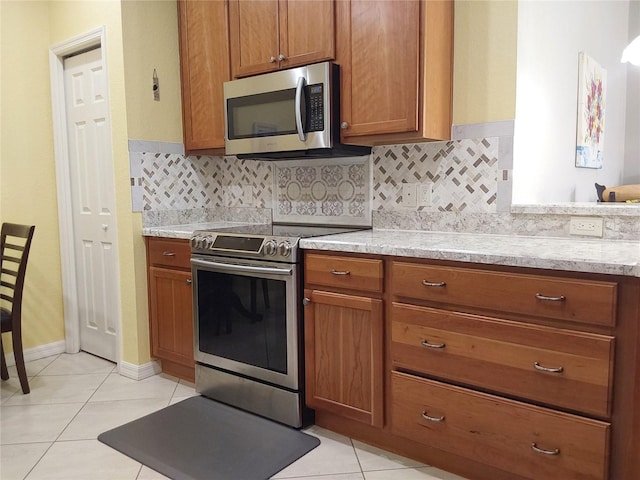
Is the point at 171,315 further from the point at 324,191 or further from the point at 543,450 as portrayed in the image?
the point at 543,450

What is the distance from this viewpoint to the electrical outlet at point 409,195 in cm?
258

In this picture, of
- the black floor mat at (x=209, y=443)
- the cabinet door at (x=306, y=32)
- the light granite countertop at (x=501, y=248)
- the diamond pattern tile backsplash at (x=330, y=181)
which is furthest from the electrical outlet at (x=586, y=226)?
the black floor mat at (x=209, y=443)

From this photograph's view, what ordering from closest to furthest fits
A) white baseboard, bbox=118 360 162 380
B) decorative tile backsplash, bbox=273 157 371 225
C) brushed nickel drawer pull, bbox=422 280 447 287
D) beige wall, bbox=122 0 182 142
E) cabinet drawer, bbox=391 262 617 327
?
1. cabinet drawer, bbox=391 262 617 327
2. brushed nickel drawer pull, bbox=422 280 447 287
3. decorative tile backsplash, bbox=273 157 371 225
4. beige wall, bbox=122 0 182 142
5. white baseboard, bbox=118 360 162 380

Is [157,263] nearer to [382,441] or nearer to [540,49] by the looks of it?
[382,441]

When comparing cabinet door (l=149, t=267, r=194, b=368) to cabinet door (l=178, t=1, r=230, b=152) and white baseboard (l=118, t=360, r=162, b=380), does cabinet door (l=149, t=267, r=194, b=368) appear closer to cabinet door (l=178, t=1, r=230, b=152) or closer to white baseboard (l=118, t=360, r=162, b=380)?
white baseboard (l=118, t=360, r=162, b=380)

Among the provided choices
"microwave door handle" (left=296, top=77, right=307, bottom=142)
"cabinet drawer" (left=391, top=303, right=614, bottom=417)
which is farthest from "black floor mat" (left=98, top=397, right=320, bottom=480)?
"microwave door handle" (left=296, top=77, right=307, bottom=142)

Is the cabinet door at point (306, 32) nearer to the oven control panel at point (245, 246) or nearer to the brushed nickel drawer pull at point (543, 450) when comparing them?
the oven control panel at point (245, 246)

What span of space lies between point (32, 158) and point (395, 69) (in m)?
2.39

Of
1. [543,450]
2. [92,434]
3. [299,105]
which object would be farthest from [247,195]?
[543,450]

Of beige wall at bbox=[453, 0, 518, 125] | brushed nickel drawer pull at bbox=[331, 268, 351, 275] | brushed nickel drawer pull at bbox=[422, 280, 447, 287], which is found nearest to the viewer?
brushed nickel drawer pull at bbox=[422, 280, 447, 287]

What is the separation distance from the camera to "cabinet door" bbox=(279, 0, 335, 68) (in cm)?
240

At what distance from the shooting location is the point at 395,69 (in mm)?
2229

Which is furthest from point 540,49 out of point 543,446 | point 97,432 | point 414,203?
point 97,432

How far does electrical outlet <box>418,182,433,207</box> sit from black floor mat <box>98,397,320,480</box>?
1.21 meters
